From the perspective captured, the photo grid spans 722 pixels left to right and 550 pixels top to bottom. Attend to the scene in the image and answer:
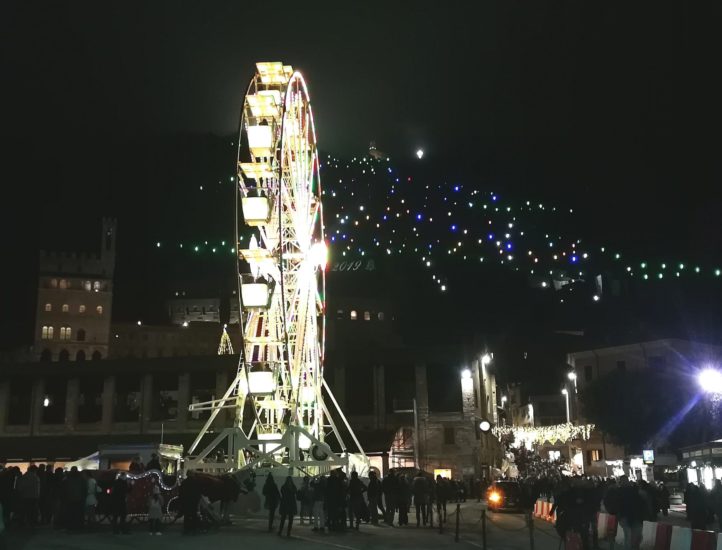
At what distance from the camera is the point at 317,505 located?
75.8 ft

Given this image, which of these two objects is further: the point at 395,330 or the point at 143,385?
the point at 395,330

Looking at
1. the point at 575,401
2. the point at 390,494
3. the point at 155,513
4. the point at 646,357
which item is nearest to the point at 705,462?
the point at 390,494

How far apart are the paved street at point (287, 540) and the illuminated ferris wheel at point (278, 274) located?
1091 cm

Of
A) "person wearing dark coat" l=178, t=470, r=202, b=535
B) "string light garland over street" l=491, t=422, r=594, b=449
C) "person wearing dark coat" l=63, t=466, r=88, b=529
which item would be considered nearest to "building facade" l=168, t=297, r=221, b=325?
"string light garland over street" l=491, t=422, r=594, b=449

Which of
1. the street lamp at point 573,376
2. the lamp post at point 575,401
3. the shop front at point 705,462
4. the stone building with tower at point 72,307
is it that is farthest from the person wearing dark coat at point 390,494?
the stone building with tower at point 72,307

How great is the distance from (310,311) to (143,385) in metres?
29.3

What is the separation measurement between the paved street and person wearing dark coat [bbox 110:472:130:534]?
12.1 inches

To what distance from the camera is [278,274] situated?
36000mm

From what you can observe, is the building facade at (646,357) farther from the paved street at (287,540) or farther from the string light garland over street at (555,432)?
the paved street at (287,540)

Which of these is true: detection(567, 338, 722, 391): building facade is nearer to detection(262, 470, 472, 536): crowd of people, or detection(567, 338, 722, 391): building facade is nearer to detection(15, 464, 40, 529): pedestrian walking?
detection(262, 470, 472, 536): crowd of people

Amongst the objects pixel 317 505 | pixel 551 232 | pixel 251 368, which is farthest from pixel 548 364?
pixel 317 505

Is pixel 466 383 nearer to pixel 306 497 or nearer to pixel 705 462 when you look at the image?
pixel 705 462

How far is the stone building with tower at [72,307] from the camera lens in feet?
349

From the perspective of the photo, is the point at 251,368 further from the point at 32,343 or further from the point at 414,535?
the point at 32,343
